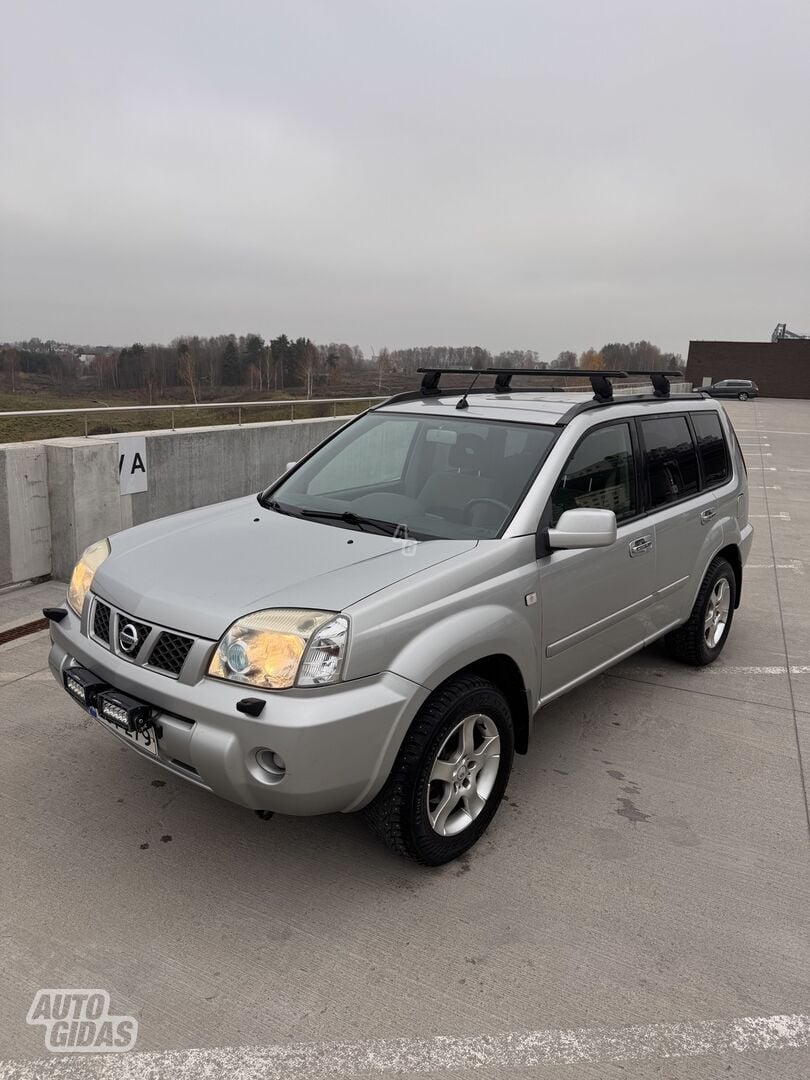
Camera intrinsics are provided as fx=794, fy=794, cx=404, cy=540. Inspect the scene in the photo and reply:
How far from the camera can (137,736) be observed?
2.84m

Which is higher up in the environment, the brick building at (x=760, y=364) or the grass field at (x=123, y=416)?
the brick building at (x=760, y=364)

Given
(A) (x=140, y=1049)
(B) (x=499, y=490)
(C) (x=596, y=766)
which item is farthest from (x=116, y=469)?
(A) (x=140, y=1049)

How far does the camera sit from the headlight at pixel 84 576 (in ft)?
11.0

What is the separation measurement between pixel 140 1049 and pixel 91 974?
1.13 feet

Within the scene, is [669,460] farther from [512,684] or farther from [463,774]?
[463,774]

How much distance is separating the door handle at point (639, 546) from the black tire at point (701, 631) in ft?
3.13

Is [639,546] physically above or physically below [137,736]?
above

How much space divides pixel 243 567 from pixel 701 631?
3137 mm

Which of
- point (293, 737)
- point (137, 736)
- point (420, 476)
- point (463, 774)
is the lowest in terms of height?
point (463, 774)

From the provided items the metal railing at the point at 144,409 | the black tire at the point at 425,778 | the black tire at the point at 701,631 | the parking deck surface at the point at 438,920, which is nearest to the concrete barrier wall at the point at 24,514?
the metal railing at the point at 144,409

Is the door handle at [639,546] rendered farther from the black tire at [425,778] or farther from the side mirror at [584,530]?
the black tire at [425,778]

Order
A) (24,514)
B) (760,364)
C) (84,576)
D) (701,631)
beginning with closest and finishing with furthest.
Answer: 1. (84,576)
2. (701,631)
3. (24,514)
4. (760,364)

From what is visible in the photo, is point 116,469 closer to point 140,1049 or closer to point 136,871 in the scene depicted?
point 136,871

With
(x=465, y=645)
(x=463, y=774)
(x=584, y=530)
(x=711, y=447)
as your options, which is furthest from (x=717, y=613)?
(x=465, y=645)
